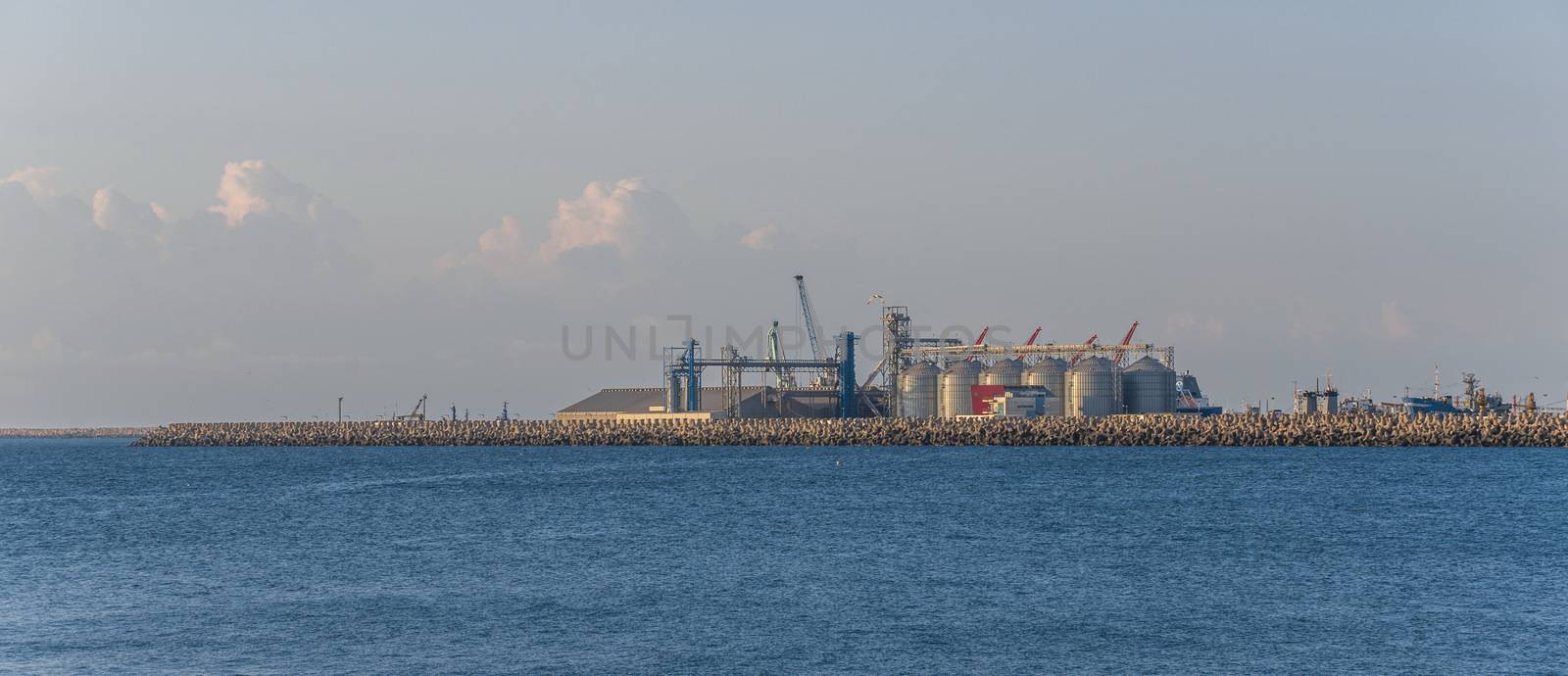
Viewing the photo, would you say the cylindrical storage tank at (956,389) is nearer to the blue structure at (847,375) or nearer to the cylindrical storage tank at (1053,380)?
the cylindrical storage tank at (1053,380)

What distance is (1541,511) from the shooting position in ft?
172

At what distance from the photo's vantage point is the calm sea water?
29250mm

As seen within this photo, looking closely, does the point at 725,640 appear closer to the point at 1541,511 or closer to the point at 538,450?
the point at 1541,511

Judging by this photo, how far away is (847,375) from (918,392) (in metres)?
8.57

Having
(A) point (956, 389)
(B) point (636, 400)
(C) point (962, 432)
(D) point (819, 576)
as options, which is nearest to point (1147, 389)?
(A) point (956, 389)

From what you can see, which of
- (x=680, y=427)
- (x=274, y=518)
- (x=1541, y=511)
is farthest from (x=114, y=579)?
(x=680, y=427)

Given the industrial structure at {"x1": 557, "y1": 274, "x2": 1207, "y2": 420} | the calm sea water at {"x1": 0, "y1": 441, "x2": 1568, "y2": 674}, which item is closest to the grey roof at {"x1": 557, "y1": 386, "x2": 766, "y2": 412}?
the industrial structure at {"x1": 557, "y1": 274, "x2": 1207, "y2": 420}

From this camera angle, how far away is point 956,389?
132375mm

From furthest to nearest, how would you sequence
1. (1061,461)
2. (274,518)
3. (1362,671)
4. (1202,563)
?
1. (1061,461)
2. (274,518)
3. (1202,563)
4. (1362,671)

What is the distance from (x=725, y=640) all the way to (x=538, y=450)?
98.9m

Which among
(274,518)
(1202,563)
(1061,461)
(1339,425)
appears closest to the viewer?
(1202,563)

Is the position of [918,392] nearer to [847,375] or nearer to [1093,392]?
[847,375]

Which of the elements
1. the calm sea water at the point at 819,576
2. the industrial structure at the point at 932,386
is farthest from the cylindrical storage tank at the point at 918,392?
the calm sea water at the point at 819,576

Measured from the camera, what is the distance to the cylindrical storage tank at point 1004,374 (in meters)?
132
